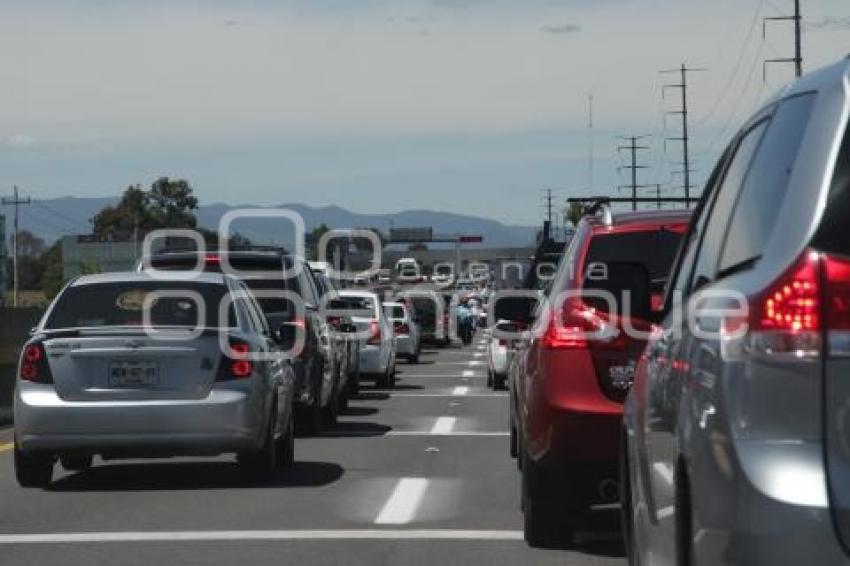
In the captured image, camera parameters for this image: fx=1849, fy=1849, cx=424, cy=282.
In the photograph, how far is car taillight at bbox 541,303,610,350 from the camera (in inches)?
374

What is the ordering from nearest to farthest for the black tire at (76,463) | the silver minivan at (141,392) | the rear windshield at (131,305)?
the silver minivan at (141,392), the rear windshield at (131,305), the black tire at (76,463)

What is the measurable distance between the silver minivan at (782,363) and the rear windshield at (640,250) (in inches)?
193

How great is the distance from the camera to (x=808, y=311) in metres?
4.26

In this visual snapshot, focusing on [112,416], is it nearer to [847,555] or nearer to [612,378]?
[612,378]

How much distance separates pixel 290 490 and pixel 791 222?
9359 mm

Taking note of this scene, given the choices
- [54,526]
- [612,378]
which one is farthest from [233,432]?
[612,378]

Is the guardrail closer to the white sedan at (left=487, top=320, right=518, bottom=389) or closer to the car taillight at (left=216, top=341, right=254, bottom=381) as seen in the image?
the white sedan at (left=487, top=320, right=518, bottom=389)

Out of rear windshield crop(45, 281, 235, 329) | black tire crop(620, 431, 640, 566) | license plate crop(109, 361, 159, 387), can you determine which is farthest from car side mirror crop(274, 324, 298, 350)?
black tire crop(620, 431, 640, 566)

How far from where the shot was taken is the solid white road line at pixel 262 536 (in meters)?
10.6

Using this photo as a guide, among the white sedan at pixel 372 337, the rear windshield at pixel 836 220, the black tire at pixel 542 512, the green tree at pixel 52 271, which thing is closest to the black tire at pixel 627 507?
the black tire at pixel 542 512

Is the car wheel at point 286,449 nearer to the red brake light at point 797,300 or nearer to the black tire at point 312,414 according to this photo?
the black tire at point 312,414

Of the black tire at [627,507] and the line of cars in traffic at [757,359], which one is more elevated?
the line of cars in traffic at [757,359]

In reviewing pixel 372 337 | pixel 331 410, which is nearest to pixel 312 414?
pixel 331 410

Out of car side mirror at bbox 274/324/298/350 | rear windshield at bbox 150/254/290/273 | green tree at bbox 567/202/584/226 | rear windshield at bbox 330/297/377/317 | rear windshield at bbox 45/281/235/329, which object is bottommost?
rear windshield at bbox 330/297/377/317
